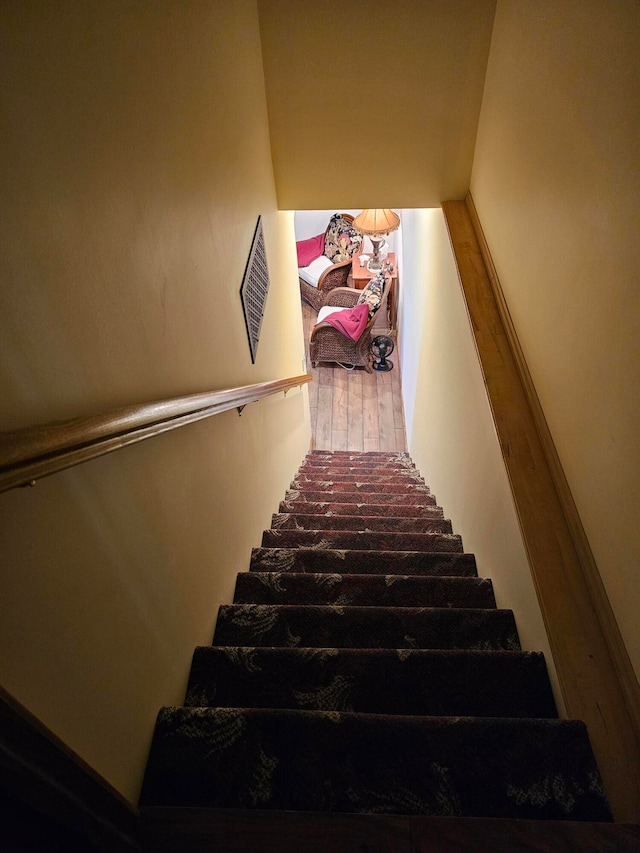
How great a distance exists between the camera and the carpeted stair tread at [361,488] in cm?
362

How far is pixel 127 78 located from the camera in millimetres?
1092

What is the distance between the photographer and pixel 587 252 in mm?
1485

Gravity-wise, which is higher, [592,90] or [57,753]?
[592,90]

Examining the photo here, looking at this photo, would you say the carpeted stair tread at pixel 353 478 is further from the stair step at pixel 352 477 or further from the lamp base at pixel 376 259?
the lamp base at pixel 376 259

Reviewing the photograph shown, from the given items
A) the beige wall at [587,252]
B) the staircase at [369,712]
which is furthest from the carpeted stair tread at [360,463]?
the beige wall at [587,252]

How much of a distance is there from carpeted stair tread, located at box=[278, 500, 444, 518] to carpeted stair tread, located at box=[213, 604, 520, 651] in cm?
123

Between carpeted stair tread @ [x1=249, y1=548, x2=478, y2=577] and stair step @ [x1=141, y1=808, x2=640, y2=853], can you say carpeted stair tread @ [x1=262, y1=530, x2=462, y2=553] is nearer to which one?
carpeted stair tread @ [x1=249, y1=548, x2=478, y2=577]

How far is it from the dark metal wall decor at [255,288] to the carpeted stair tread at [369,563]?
1037 millimetres

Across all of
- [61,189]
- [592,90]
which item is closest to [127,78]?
[61,189]

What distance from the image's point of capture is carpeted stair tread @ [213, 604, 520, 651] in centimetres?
164

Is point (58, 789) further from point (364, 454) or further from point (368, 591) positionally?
point (364, 454)

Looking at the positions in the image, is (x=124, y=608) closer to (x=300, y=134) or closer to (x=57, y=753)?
(x=57, y=753)

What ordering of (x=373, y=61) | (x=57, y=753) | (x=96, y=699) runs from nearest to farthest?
(x=57, y=753)
(x=96, y=699)
(x=373, y=61)

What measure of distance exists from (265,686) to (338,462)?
3.39 meters
